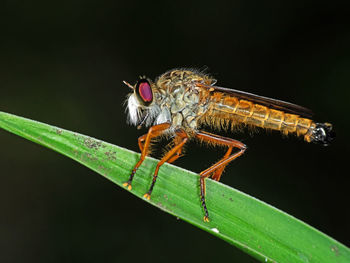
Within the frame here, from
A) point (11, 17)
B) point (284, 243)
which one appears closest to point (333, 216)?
point (284, 243)

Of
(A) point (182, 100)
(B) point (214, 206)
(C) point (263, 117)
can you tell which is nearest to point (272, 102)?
(C) point (263, 117)

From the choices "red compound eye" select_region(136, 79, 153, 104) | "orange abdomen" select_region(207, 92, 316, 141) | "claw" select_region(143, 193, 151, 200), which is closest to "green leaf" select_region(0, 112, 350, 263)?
"claw" select_region(143, 193, 151, 200)

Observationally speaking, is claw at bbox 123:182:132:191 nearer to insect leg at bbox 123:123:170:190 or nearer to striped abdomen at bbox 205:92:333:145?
insect leg at bbox 123:123:170:190

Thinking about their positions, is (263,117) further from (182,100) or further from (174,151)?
(174,151)

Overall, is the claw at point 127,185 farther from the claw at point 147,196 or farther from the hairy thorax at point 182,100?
the hairy thorax at point 182,100

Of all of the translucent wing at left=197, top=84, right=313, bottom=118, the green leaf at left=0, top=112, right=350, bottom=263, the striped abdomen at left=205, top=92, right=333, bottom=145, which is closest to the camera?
the green leaf at left=0, top=112, right=350, bottom=263

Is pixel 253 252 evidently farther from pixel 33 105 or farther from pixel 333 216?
pixel 33 105

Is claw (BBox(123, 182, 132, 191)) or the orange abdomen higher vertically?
the orange abdomen

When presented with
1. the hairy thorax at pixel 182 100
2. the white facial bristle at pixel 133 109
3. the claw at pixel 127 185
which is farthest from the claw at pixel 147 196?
the white facial bristle at pixel 133 109
